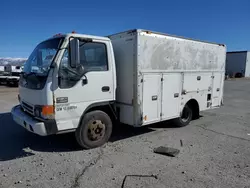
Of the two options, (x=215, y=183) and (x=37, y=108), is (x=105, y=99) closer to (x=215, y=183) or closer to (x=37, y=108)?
(x=37, y=108)

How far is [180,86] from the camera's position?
5.51 m

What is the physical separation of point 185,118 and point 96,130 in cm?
318

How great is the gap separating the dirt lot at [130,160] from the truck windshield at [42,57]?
1728 millimetres

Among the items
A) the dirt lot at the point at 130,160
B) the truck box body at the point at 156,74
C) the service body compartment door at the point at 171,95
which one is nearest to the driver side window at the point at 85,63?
the truck box body at the point at 156,74

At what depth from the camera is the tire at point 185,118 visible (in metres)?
6.01

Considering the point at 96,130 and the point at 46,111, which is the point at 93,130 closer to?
the point at 96,130

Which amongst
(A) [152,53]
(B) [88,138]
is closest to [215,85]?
(A) [152,53]

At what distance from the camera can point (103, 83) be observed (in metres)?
4.30

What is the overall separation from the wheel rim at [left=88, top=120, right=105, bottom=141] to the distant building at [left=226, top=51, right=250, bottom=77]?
42.7 m

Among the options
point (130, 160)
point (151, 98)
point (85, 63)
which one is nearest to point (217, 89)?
point (151, 98)

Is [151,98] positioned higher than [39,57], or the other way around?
[39,57]

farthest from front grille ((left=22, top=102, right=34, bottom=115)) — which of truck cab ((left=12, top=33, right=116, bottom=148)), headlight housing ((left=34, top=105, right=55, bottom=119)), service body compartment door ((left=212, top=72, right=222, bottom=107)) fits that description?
service body compartment door ((left=212, top=72, right=222, bottom=107))

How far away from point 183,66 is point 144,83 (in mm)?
1593

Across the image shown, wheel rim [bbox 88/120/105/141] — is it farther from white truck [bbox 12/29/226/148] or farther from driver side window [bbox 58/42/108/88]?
driver side window [bbox 58/42/108/88]
